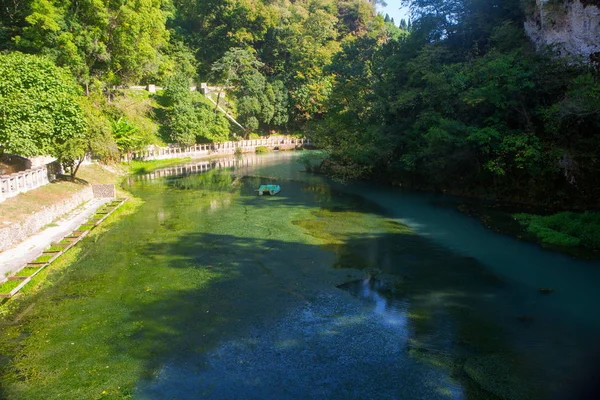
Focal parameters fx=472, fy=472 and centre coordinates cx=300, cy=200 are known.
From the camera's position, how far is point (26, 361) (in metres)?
12.4

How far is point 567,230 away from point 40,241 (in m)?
25.0

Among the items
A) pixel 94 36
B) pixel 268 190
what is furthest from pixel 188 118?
pixel 268 190

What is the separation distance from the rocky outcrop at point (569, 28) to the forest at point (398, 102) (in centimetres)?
75

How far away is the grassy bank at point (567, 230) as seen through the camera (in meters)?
21.7

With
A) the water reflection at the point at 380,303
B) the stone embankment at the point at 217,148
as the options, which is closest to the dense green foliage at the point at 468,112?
the water reflection at the point at 380,303

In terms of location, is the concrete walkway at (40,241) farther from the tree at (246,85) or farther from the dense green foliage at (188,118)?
the tree at (246,85)

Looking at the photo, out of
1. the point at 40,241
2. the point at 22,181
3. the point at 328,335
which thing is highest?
the point at 22,181

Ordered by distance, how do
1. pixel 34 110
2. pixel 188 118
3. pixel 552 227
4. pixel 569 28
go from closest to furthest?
1. pixel 552 227
2. pixel 569 28
3. pixel 34 110
4. pixel 188 118

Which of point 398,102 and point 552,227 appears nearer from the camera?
point 552,227

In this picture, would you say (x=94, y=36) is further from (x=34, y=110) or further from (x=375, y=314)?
(x=375, y=314)

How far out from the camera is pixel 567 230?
2300cm

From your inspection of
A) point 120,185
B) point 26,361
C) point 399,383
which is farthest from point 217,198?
point 399,383

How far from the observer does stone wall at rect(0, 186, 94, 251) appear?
19969mm

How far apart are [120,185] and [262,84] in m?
43.1
